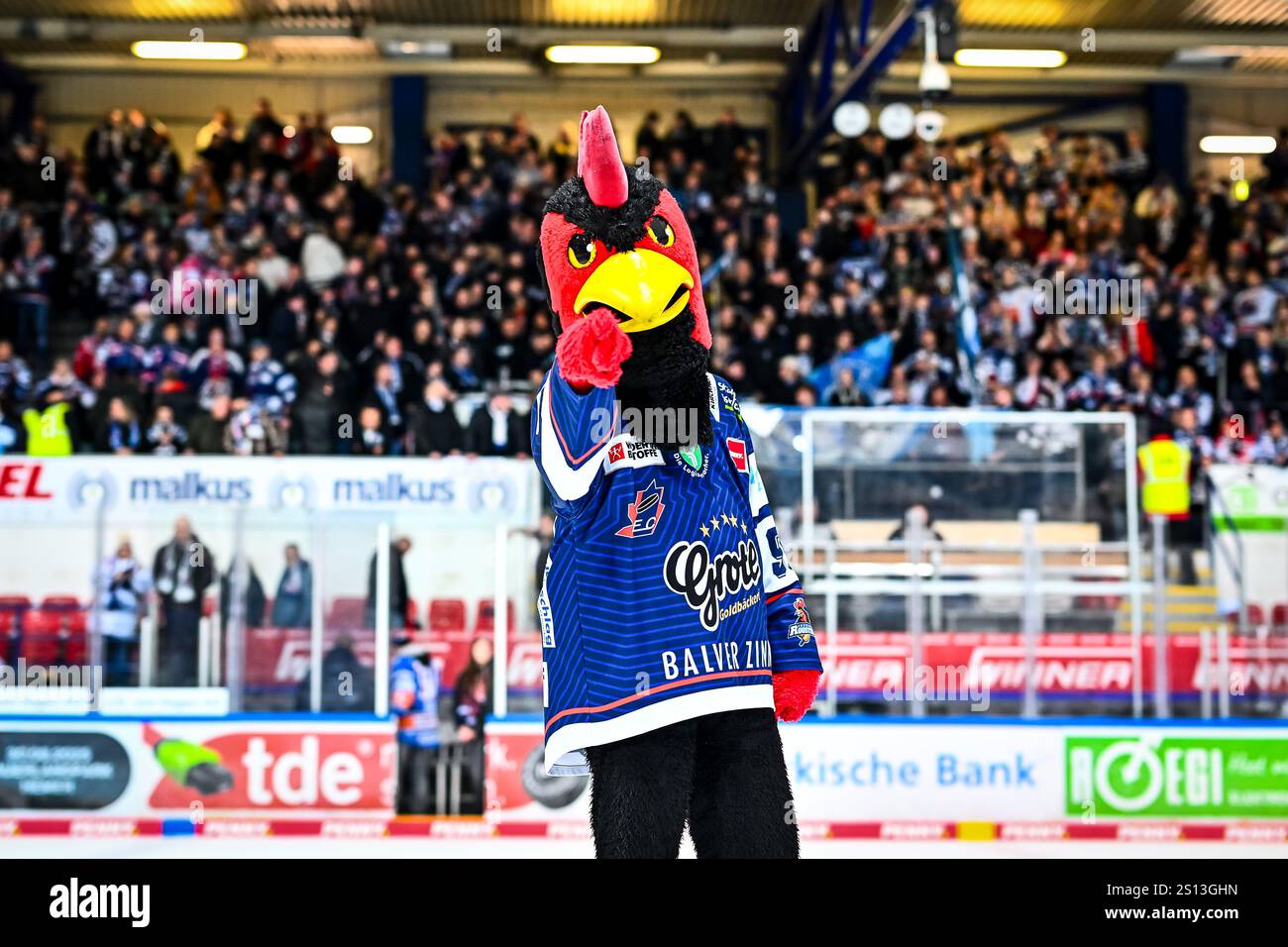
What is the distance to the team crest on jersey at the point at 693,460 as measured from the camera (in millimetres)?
2783

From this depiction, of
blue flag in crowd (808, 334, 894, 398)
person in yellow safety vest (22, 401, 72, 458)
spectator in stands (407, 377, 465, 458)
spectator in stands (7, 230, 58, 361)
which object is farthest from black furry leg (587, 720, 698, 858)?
spectator in stands (7, 230, 58, 361)

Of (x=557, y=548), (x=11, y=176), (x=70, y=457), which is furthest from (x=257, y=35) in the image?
(x=557, y=548)

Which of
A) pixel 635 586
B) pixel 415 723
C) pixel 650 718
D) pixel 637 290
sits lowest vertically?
pixel 415 723

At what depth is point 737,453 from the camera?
2953mm

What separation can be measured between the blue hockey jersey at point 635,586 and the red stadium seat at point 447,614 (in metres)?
5.65

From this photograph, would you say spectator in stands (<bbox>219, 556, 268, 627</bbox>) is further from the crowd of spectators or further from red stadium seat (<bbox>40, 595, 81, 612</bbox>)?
the crowd of spectators

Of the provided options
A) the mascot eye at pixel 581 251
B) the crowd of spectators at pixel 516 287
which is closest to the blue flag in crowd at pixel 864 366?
the crowd of spectators at pixel 516 287

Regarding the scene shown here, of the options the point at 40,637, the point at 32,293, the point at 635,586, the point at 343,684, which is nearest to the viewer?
the point at 635,586

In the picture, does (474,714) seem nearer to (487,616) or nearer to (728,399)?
(487,616)

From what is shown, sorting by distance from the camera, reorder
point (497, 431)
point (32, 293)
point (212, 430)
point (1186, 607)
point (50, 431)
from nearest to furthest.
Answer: point (1186, 607) → point (497, 431) → point (212, 430) → point (50, 431) → point (32, 293)

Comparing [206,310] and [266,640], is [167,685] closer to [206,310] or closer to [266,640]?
[266,640]

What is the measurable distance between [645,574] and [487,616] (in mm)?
5845

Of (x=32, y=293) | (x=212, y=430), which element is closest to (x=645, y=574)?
(x=212, y=430)
